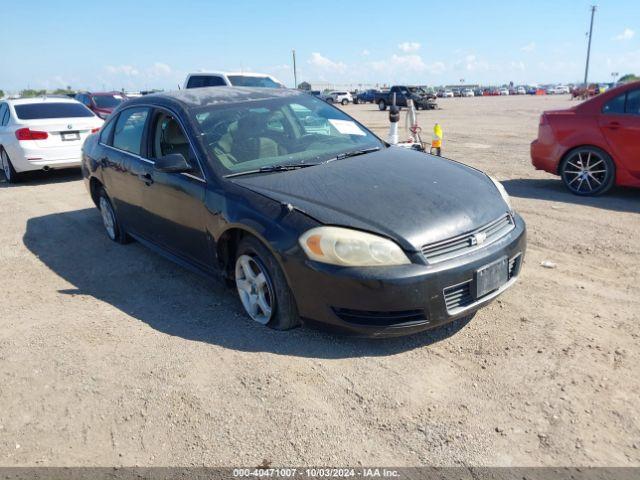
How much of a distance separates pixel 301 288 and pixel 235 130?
1623 millimetres

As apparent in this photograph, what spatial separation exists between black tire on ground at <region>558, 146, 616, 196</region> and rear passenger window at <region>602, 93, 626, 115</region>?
0.51 meters

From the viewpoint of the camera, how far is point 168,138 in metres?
4.57

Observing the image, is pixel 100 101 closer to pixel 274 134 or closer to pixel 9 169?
pixel 9 169

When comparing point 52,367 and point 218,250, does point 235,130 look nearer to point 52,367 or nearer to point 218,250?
point 218,250

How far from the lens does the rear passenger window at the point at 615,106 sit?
6805 millimetres

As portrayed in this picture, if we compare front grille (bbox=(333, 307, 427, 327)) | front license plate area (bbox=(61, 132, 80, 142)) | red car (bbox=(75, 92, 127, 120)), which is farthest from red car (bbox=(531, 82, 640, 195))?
red car (bbox=(75, 92, 127, 120))

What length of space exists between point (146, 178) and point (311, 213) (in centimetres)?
209

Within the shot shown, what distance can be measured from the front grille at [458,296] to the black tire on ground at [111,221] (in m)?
3.95

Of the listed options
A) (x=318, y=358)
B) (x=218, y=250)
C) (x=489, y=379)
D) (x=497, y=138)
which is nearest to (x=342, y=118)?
(x=218, y=250)

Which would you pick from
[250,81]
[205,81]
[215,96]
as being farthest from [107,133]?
[205,81]

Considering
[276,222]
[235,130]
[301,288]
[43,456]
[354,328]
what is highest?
[235,130]

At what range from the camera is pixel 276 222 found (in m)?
3.31

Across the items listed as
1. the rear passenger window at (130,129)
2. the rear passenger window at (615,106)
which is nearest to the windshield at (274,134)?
the rear passenger window at (130,129)

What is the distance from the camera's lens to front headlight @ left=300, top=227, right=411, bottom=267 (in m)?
3.03
